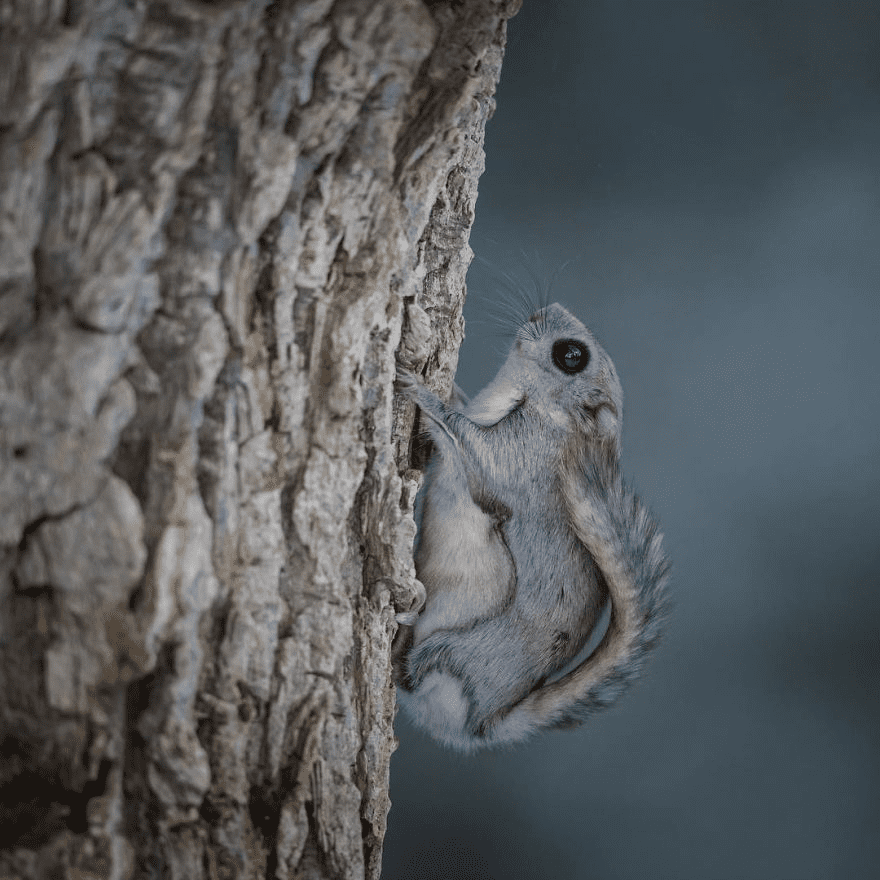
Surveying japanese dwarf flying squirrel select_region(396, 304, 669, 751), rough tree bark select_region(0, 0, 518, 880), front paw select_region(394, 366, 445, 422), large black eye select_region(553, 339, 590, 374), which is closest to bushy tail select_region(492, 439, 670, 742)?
japanese dwarf flying squirrel select_region(396, 304, 669, 751)

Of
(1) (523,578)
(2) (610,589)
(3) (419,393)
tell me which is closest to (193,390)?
(3) (419,393)

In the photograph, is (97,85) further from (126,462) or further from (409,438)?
(409,438)

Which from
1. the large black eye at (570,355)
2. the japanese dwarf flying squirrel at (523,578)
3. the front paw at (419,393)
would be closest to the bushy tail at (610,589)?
the japanese dwarf flying squirrel at (523,578)

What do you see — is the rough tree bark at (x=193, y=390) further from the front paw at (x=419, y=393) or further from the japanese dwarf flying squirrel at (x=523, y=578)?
the japanese dwarf flying squirrel at (x=523, y=578)

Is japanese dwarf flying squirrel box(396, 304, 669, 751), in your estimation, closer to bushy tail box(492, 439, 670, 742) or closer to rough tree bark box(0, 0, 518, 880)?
bushy tail box(492, 439, 670, 742)

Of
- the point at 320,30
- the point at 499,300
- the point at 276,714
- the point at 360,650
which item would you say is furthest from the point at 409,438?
the point at 499,300

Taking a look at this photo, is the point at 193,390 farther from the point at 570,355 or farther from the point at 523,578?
the point at 570,355
